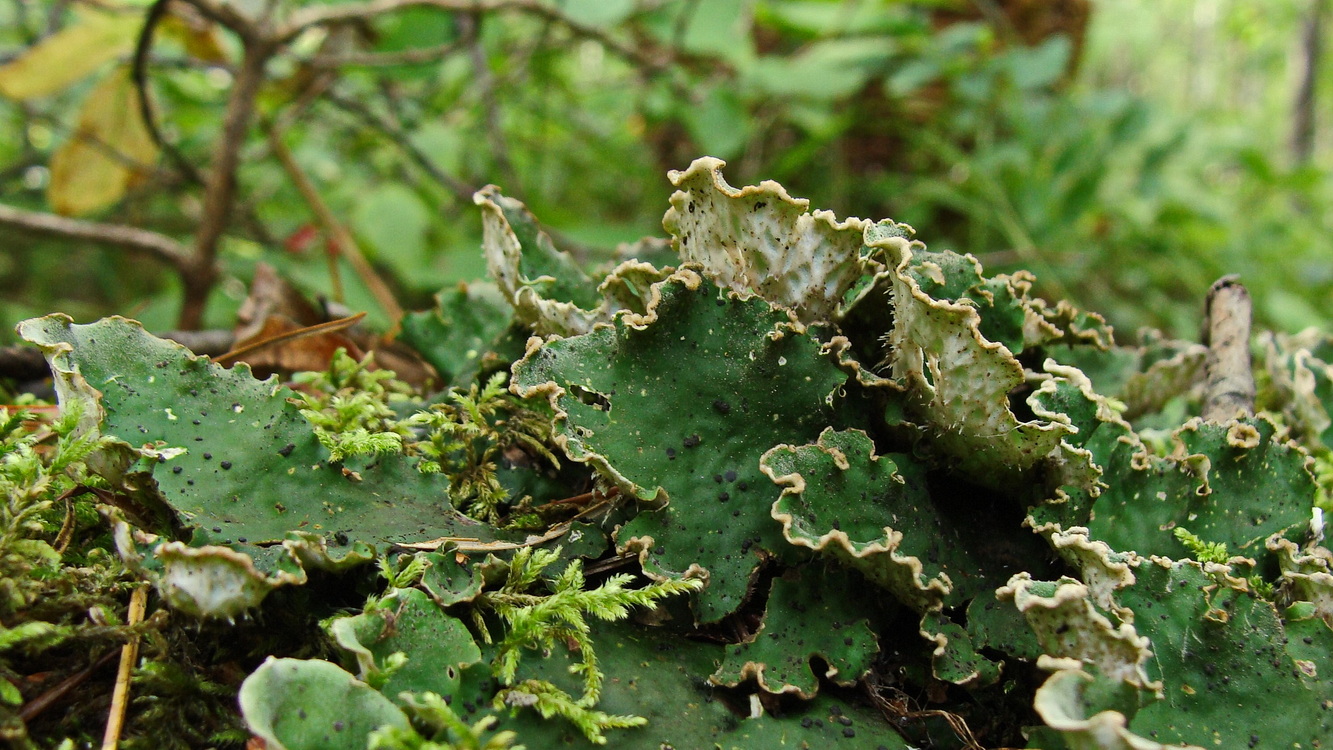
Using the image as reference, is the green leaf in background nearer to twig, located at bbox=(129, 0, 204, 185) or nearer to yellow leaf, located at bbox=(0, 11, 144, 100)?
twig, located at bbox=(129, 0, 204, 185)

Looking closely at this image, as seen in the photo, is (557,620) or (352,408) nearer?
(557,620)

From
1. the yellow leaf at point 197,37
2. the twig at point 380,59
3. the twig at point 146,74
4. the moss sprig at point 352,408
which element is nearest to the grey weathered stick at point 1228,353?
the moss sprig at point 352,408

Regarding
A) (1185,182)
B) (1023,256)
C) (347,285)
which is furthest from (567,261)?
(1185,182)

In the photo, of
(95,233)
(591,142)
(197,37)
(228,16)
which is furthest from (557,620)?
(591,142)

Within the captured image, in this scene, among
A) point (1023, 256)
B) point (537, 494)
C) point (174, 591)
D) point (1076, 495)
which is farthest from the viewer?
point (1023, 256)

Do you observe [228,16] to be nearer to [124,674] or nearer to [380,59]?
[380,59]

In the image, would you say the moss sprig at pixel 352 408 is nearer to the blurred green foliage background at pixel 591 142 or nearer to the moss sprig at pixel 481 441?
the moss sprig at pixel 481 441

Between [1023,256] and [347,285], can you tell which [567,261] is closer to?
[347,285]

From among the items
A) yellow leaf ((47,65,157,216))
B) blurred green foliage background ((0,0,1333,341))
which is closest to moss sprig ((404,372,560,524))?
blurred green foliage background ((0,0,1333,341))
